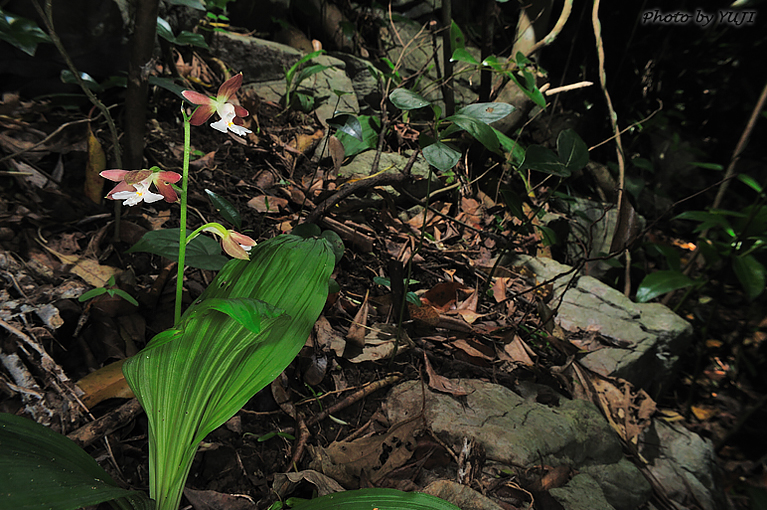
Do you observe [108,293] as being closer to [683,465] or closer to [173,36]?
[173,36]

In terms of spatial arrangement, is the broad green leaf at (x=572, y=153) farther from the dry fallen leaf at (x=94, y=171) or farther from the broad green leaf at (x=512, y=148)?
the dry fallen leaf at (x=94, y=171)

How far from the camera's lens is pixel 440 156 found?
1.26m

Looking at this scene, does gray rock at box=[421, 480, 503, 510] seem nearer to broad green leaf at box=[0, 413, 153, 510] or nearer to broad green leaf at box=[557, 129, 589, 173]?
broad green leaf at box=[0, 413, 153, 510]

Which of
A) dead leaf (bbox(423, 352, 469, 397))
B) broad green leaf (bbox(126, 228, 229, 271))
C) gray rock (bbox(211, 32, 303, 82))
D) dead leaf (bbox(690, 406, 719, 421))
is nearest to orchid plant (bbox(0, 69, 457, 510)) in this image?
broad green leaf (bbox(126, 228, 229, 271))

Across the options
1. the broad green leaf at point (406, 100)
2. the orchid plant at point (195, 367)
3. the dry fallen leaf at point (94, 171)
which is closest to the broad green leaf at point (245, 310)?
the orchid plant at point (195, 367)

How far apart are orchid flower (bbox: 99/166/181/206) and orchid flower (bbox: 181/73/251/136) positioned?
0.46 feet

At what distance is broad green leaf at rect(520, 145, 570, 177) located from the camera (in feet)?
4.89

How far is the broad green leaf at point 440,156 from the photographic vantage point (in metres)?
1.23

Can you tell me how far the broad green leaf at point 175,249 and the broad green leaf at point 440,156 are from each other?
71 cm

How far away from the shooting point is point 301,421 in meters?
1.17

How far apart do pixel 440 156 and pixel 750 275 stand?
2.45 metres

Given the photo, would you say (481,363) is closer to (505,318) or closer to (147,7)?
(505,318)

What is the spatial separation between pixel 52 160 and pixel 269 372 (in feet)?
4.97

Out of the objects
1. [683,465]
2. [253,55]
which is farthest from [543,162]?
[253,55]
